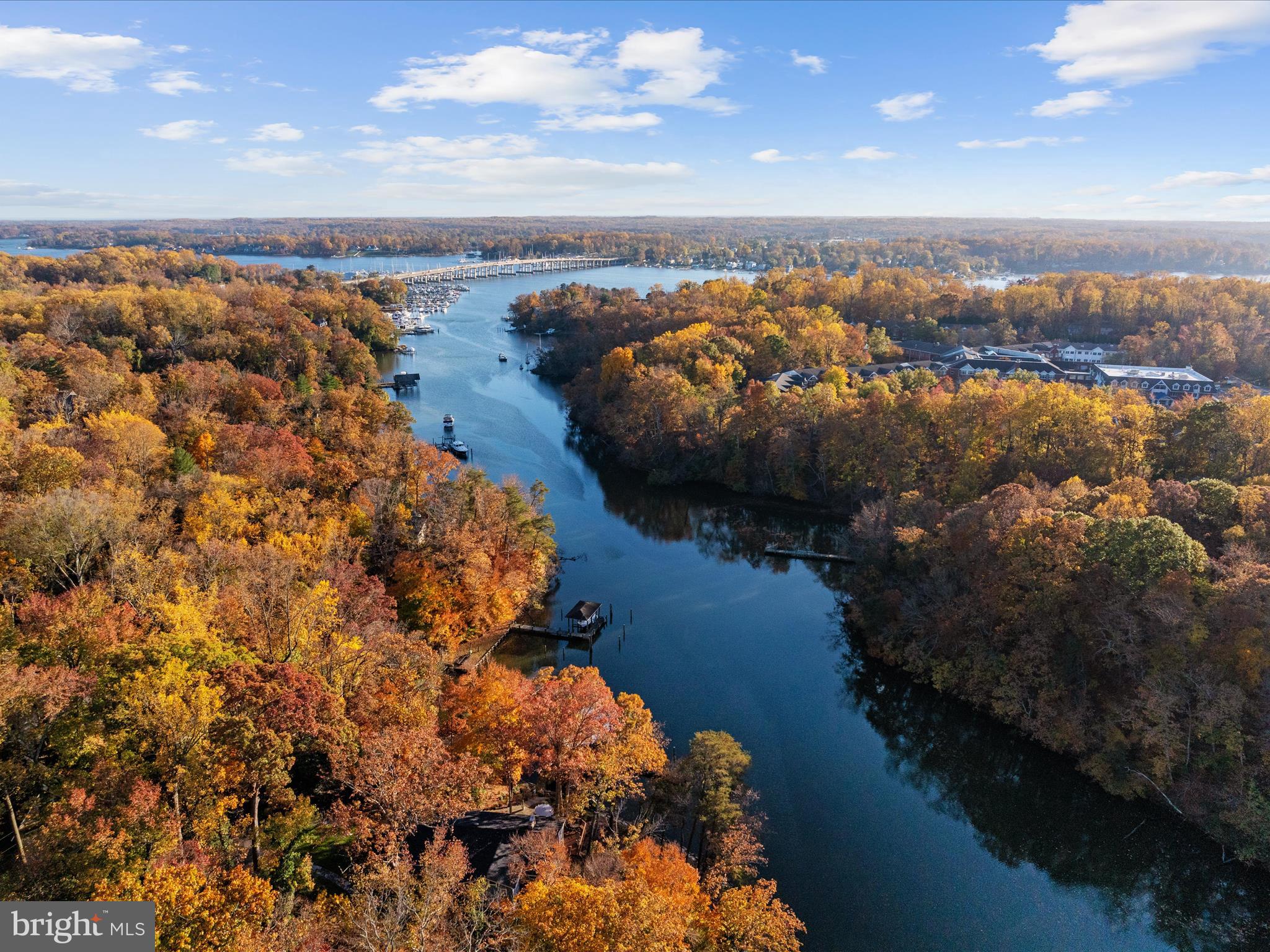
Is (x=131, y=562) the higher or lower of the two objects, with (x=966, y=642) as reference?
higher

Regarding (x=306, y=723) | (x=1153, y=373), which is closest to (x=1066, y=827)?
(x=306, y=723)

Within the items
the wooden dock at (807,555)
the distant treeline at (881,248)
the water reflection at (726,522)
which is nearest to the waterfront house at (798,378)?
the water reflection at (726,522)

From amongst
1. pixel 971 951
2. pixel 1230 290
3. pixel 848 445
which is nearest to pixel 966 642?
pixel 971 951

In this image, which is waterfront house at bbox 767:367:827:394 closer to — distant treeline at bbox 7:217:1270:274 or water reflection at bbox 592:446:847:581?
water reflection at bbox 592:446:847:581

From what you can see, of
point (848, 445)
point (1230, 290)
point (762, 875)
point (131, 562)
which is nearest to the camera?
point (762, 875)

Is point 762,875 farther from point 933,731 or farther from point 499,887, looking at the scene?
point 933,731

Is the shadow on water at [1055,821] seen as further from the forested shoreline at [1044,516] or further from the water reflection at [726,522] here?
the water reflection at [726,522]
